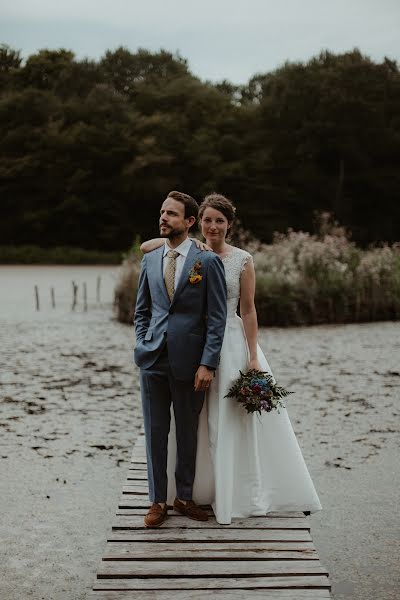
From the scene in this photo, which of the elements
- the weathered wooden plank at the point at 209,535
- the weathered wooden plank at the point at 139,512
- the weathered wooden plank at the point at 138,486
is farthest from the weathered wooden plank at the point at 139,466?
the weathered wooden plank at the point at 209,535

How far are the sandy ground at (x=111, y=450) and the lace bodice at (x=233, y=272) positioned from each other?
5.35 ft

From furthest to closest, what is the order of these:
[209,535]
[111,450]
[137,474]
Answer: [111,450], [137,474], [209,535]

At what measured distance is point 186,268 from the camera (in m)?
3.73

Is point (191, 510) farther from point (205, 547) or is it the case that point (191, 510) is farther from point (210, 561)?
point (210, 561)

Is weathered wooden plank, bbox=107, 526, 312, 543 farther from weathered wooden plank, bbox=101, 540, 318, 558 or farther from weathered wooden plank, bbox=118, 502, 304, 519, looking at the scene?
weathered wooden plank, bbox=118, 502, 304, 519

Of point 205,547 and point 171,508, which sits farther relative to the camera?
point 171,508

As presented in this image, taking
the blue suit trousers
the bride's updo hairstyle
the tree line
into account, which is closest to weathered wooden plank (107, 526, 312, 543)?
the blue suit trousers

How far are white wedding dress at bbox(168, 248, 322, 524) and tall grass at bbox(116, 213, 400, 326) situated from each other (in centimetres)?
1129

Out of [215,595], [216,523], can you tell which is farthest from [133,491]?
[215,595]

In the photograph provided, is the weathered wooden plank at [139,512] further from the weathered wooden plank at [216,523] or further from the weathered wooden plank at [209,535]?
the weathered wooden plank at [209,535]

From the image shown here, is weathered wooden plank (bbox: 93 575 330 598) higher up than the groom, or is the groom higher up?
the groom

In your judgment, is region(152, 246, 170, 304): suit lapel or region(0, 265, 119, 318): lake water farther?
region(0, 265, 119, 318): lake water

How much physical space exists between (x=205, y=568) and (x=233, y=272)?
4.74 feet

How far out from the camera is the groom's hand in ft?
12.1
